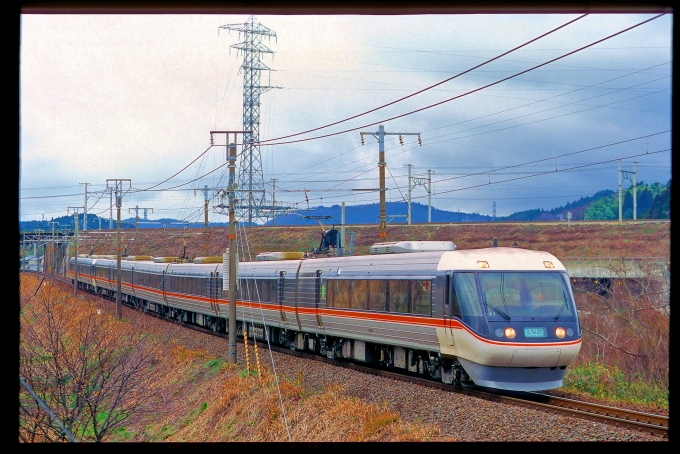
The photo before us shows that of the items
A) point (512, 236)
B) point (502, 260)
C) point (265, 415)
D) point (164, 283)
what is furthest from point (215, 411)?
point (512, 236)

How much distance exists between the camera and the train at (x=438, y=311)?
12930 millimetres

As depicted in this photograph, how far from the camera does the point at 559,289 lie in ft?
44.1

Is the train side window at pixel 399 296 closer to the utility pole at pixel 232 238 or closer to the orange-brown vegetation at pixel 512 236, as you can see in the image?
the utility pole at pixel 232 238

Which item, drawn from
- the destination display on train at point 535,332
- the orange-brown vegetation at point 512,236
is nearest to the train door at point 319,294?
the destination display on train at point 535,332

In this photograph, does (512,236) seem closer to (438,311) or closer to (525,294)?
(438,311)

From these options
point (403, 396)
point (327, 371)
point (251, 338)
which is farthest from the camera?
point (251, 338)

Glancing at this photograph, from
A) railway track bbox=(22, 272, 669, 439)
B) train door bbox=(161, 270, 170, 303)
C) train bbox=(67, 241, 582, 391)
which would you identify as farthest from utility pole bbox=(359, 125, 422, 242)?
train door bbox=(161, 270, 170, 303)

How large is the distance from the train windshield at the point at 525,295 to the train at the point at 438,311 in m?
0.02

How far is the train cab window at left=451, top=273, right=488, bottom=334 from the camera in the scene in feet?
42.5

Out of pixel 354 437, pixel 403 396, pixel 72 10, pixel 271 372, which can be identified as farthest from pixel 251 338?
pixel 72 10
